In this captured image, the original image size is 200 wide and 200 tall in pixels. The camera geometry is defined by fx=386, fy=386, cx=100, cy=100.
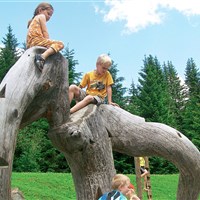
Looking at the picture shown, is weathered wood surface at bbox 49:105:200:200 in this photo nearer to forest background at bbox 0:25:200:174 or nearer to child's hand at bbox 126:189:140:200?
child's hand at bbox 126:189:140:200

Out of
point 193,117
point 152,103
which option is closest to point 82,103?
point 152,103

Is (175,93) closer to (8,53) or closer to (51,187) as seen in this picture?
(8,53)

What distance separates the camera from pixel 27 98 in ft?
12.2

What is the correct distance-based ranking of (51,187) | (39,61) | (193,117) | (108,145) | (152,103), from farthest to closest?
(193,117) < (152,103) < (51,187) < (108,145) < (39,61)

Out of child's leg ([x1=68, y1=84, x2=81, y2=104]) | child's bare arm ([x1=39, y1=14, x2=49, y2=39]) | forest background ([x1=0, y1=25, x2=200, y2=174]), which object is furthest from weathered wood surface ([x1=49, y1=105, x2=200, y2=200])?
forest background ([x1=0, y1=25, x2=200, y2=174])

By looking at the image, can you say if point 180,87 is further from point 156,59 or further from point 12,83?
point 12,83

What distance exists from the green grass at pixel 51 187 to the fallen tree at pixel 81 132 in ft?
29.0

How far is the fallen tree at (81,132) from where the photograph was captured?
3529 millimetres

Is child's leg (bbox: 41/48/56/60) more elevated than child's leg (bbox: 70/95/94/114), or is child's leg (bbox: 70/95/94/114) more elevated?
child's leg (bbox: 41/48/56/60)

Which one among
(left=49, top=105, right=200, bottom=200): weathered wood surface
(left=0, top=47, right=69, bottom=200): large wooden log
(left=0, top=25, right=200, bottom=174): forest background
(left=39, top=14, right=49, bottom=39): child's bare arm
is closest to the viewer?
(left=0, top=47, right=69, bottom=200): large wooden log

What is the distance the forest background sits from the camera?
82.3 feet

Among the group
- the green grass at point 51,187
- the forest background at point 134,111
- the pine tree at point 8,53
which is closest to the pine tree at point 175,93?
the forest background at point 134,111

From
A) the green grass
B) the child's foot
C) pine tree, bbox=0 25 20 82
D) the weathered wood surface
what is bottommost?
the green grass

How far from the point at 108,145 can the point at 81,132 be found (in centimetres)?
47
